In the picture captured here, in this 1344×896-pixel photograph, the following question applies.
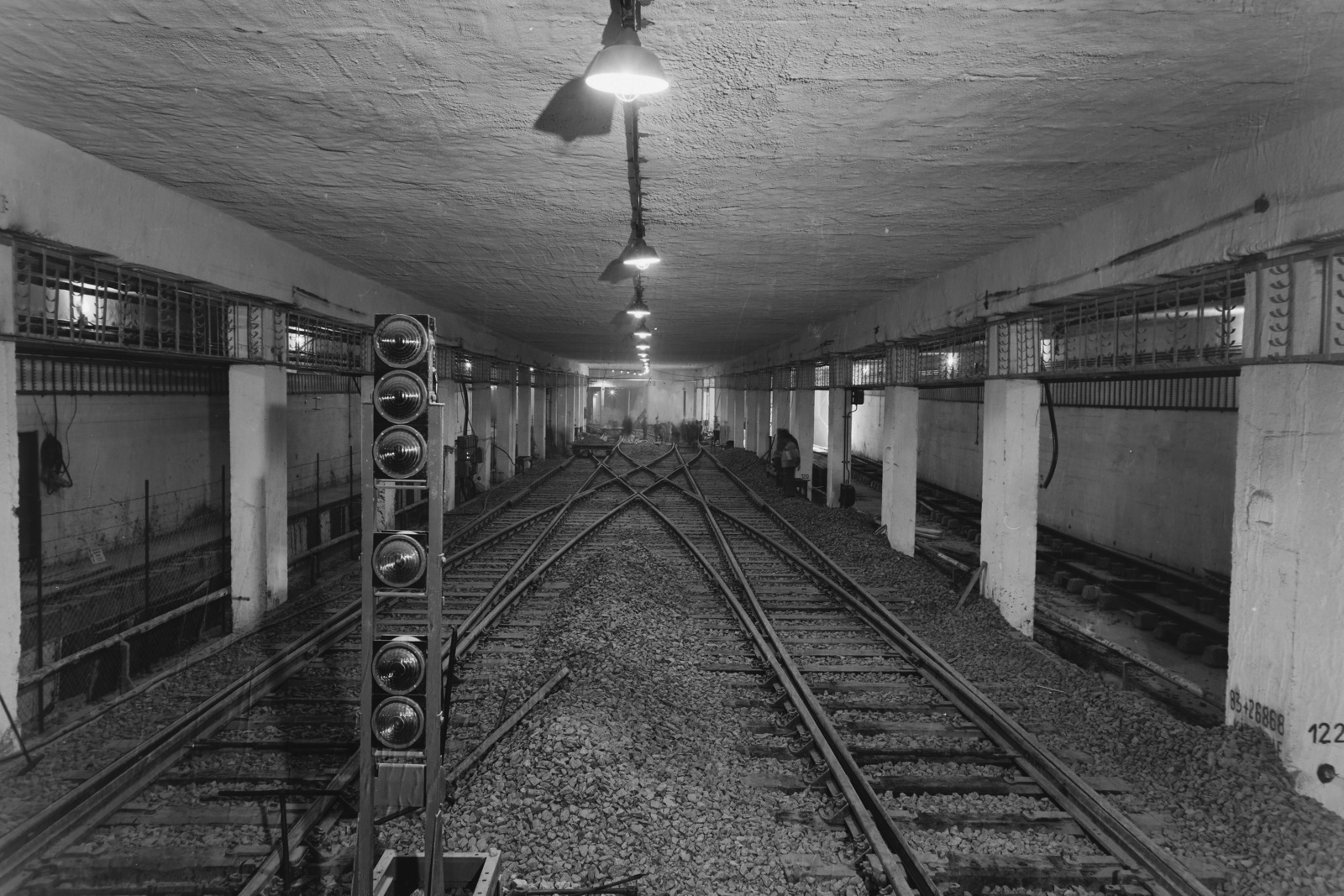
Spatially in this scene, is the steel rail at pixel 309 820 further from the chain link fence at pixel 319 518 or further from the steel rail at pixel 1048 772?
the chain link fence at pixel 319 518

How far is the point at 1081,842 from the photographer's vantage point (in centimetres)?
457

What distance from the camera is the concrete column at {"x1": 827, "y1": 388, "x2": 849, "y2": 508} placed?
16.9 meters

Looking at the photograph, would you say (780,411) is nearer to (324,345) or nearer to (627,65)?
(324,345)

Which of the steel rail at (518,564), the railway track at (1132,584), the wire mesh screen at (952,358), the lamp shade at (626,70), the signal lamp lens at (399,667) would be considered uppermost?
the lamp shade at (626,70)

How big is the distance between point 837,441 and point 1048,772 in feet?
39.3

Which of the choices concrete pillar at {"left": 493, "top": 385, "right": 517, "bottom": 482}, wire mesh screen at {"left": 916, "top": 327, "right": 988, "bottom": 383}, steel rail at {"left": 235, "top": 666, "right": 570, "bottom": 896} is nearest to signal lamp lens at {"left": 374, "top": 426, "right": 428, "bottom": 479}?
steel rail at {"left": 235, "top": 666, "right": 570, "bottom": 896}

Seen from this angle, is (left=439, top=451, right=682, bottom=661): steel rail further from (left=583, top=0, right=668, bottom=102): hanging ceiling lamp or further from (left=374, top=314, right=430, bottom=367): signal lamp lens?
(left=583, top=0, right=668, bottom=102): hanging ceiling lamp

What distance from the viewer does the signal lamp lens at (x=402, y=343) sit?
130 inches

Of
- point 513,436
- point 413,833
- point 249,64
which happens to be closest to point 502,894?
point 413,833

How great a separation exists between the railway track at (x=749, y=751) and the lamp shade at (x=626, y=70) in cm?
376

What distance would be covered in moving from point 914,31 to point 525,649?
6.29 metres

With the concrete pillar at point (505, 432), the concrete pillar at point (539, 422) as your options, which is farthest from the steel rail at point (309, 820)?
the concrete pillar at point (539, 422)

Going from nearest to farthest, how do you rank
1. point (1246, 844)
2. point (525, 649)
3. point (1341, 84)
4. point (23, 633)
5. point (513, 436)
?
point (1341, 84)
point (1246, 844)
point (525, 649)
point (23, 633)
point (513, 436)

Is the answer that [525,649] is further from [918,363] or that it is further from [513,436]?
[513,436]
